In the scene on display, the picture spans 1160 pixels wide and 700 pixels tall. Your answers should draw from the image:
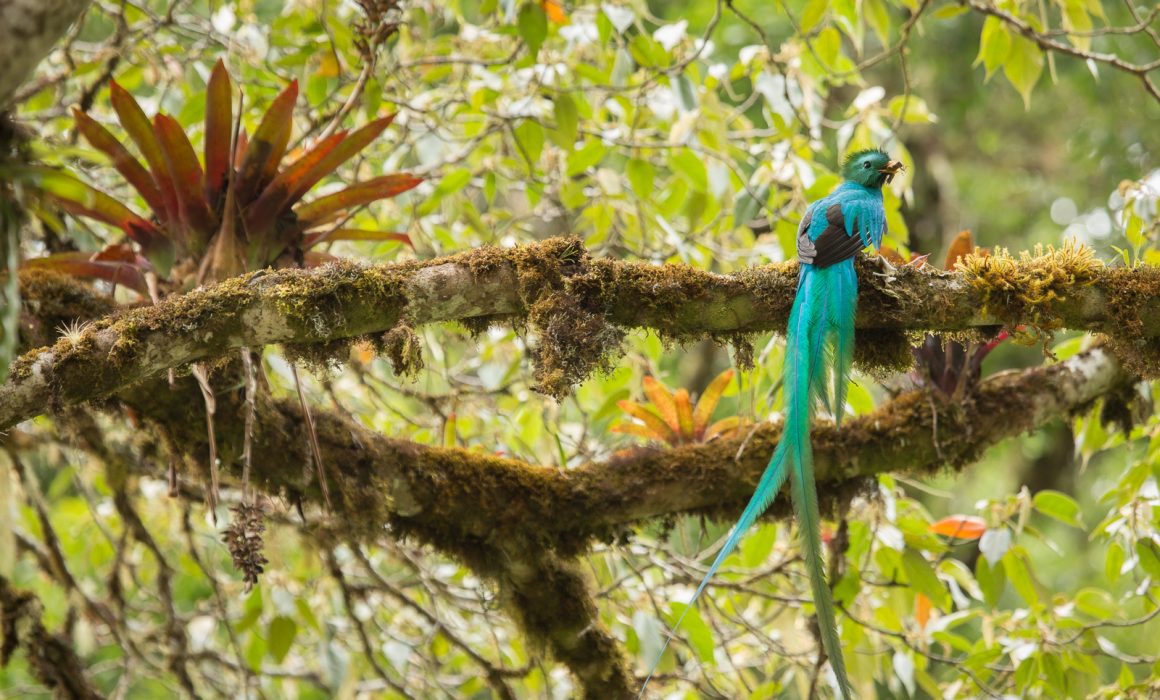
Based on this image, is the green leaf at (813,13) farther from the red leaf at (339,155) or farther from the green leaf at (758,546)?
the green leaf at (758,546)

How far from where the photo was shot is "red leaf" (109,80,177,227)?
2277 mm

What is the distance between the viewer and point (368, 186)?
97.8 inches

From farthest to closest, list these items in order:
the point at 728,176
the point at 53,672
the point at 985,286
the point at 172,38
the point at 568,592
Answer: the point at 172,38 → the point at 728,176 → the point at 53,672 → the point at 568,592 → the point at 985,286

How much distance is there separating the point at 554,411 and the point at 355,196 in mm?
1707

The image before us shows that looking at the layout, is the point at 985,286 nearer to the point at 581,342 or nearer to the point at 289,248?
the point at 581,342

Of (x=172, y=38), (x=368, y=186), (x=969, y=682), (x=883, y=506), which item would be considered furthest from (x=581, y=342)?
(x=172, y=38)

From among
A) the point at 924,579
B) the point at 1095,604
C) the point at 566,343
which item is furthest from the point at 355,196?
the point at 1095,604

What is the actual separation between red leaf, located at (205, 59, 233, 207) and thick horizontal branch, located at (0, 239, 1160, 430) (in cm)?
49

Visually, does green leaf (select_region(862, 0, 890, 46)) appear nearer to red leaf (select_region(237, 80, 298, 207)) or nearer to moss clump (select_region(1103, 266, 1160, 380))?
moss clump (select_region(1103, 266, 1160, 380))

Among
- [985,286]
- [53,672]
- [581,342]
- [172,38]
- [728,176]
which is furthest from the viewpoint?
[172,38]

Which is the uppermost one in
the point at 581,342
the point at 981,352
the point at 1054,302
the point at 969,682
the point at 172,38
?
the point at 172,38

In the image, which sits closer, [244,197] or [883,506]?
[244,197]

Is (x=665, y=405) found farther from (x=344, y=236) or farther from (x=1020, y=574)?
(x=1020, y=574)

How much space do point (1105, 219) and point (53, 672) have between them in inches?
244
